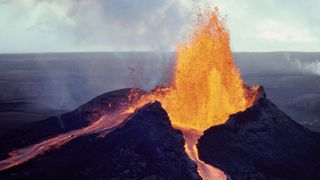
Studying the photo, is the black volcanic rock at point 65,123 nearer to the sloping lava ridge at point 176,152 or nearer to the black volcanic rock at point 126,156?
the sloping lava ridge at point 176,152

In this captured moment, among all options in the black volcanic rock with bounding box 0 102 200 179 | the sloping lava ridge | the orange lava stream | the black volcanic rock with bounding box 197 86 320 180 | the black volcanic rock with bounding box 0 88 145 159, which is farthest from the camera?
the black volcanic rock with bounding box 0 88 145 159

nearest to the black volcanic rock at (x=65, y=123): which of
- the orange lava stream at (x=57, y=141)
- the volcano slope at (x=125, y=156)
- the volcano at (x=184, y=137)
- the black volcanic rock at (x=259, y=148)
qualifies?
the volcano at (x=184, y=137)

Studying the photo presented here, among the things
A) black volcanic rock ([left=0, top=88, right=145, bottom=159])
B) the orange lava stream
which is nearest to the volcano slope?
the orange lava stream

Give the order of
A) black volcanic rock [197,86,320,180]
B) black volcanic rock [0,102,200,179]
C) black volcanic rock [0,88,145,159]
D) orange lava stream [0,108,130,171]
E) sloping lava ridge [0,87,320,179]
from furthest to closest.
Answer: black volcanic rock [0,88,145,159], orange lava stream [0,108,130,171], black volcanic rock [197,86,320,180], sloping lava ridge [0,87,320,179], black volcanic rock [0,102,200,179]

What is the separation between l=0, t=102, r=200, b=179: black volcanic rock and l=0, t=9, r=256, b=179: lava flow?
12.8ft

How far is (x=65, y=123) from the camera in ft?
163

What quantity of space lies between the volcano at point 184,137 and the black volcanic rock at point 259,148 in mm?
75

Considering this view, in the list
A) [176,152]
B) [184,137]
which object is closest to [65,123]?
[184,137]

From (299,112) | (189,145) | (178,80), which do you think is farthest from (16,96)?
(189,145)

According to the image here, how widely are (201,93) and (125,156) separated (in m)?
12.3

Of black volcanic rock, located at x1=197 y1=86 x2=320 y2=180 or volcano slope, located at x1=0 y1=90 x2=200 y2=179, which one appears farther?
black volcanic rock, located at x1=197 y1=86 x2=320 y2=180

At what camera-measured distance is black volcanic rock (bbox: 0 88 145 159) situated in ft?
153

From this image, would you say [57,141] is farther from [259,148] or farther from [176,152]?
[259,148]

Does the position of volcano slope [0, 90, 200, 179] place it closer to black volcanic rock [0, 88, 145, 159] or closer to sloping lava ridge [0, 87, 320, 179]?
sloping lava ridge [0, 87, 320, 179]
